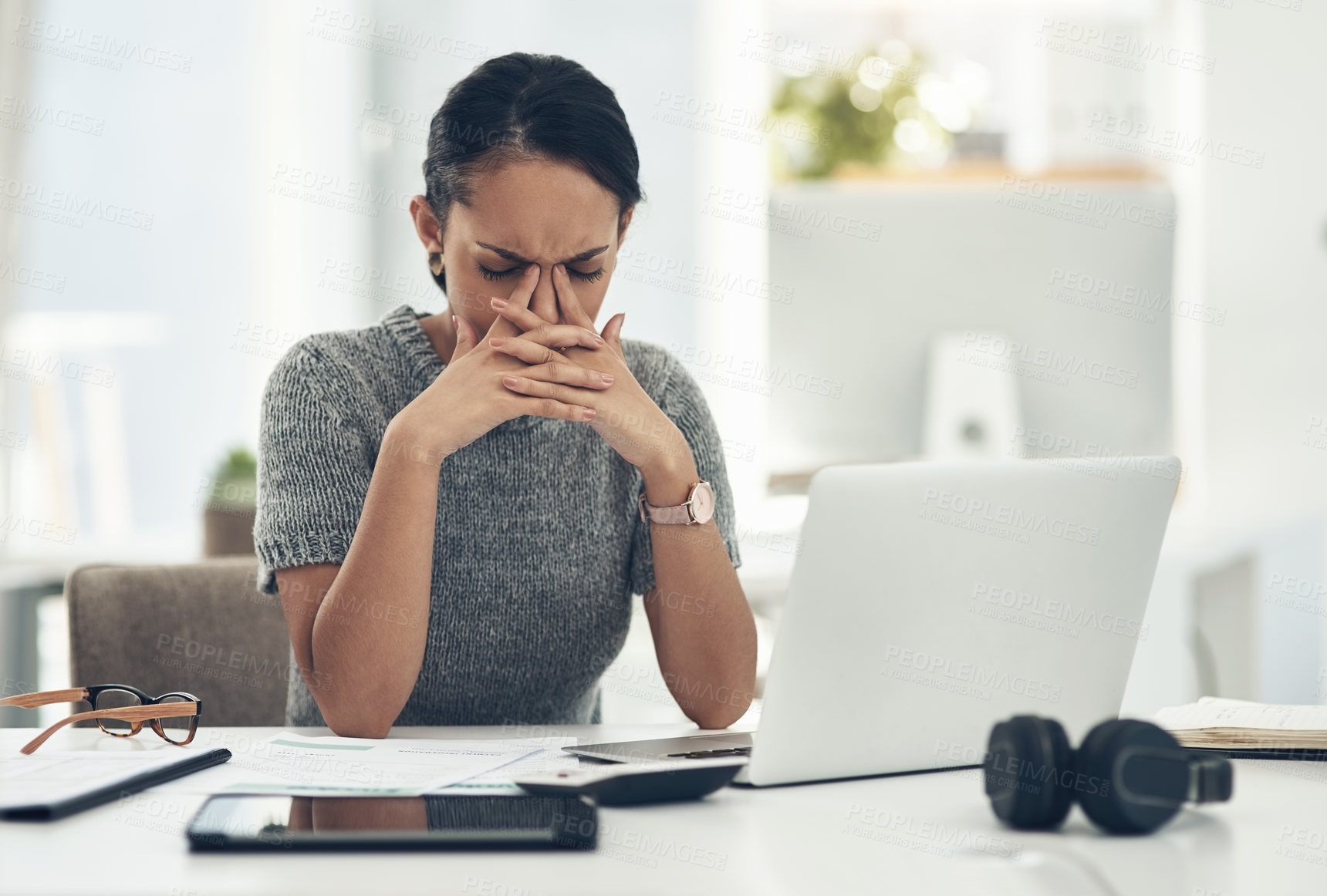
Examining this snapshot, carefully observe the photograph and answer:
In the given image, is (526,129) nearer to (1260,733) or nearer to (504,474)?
(504,474)

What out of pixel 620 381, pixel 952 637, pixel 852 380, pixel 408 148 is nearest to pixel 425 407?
pixel 620 381

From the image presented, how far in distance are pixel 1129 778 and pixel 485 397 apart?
67cm

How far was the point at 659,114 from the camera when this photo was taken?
354 centimetres

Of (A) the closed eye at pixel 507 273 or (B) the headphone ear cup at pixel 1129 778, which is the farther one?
(A) the closed eye at pixel 507 273

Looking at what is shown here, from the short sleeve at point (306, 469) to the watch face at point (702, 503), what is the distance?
349 mm

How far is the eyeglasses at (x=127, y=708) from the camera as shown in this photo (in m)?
0.92

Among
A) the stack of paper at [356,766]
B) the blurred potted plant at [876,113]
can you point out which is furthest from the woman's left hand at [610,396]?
the blurred potted plant at [876,113]

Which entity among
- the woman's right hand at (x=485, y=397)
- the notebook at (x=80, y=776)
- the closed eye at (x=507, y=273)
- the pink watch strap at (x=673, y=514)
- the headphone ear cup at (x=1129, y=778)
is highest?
the closed eye at (x=507, y=273)

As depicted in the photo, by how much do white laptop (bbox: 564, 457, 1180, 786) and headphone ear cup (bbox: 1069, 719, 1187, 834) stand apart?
0.07 meters

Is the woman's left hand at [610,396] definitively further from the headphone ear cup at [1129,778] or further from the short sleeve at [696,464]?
the headphone ear cup at [1129,778]

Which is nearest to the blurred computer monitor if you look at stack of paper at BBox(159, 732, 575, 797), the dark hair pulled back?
the dark hair pulled back

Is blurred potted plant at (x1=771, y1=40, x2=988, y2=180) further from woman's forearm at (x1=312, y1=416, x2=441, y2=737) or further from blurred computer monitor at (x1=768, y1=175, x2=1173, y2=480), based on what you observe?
woman's forearm at (x1=312, y1=416, x2=441, y2=737)

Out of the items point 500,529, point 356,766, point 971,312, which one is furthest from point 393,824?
point 971,312

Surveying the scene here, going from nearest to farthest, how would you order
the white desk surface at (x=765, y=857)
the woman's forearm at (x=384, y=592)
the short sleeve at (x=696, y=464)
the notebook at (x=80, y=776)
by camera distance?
the white desk surface at (x=765, y=857) → the notebook at (x=80, y=776) → the woman's forearm at (x=384, y=592) → the short sleeve at (x=696, y=464)
